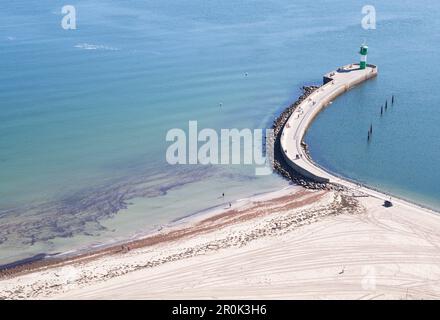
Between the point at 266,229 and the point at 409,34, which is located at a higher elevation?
the point at 409,34

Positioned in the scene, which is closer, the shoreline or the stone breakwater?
the shoreline

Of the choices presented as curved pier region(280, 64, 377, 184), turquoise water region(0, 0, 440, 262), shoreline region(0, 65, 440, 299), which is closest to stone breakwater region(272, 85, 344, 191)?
shoreline region(0, 65, 440, 299)

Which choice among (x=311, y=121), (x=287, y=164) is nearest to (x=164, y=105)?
(x=311, y=121)

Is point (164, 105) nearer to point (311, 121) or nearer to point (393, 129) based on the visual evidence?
point (311, 121)

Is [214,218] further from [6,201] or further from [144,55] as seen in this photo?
[144,55]

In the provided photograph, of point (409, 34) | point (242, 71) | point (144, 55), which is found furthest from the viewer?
point (409, 34)

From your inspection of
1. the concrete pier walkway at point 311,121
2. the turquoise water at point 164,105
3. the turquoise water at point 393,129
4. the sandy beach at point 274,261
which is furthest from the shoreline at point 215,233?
the turquoise water at point 393,129

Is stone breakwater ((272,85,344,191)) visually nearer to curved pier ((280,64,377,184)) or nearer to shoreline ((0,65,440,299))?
shoreline ((0,65,440,299))
